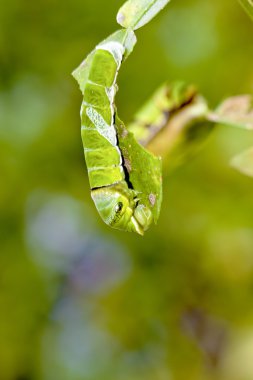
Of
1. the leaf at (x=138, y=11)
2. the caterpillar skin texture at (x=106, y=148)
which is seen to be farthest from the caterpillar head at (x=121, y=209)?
the leaf at (x=138, y=11)

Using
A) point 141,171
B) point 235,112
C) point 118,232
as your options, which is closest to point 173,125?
point 235,112

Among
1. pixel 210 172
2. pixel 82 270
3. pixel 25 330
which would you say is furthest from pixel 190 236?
pixel 25 330

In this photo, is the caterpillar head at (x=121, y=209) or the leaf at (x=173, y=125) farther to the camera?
the leaf at (x=173, y=125)

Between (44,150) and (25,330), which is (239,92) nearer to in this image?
(44,150)

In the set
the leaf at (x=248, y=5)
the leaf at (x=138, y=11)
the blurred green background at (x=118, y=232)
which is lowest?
the blurred green background at (x=118, y=232)

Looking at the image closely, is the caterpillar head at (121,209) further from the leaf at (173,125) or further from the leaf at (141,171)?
the leaf at (173,125)

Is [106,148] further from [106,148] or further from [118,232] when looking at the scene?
[118,232]

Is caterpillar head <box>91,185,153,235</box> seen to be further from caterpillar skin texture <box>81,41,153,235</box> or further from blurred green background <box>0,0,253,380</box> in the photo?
blurred green background <box>0,0,253,380</box>
